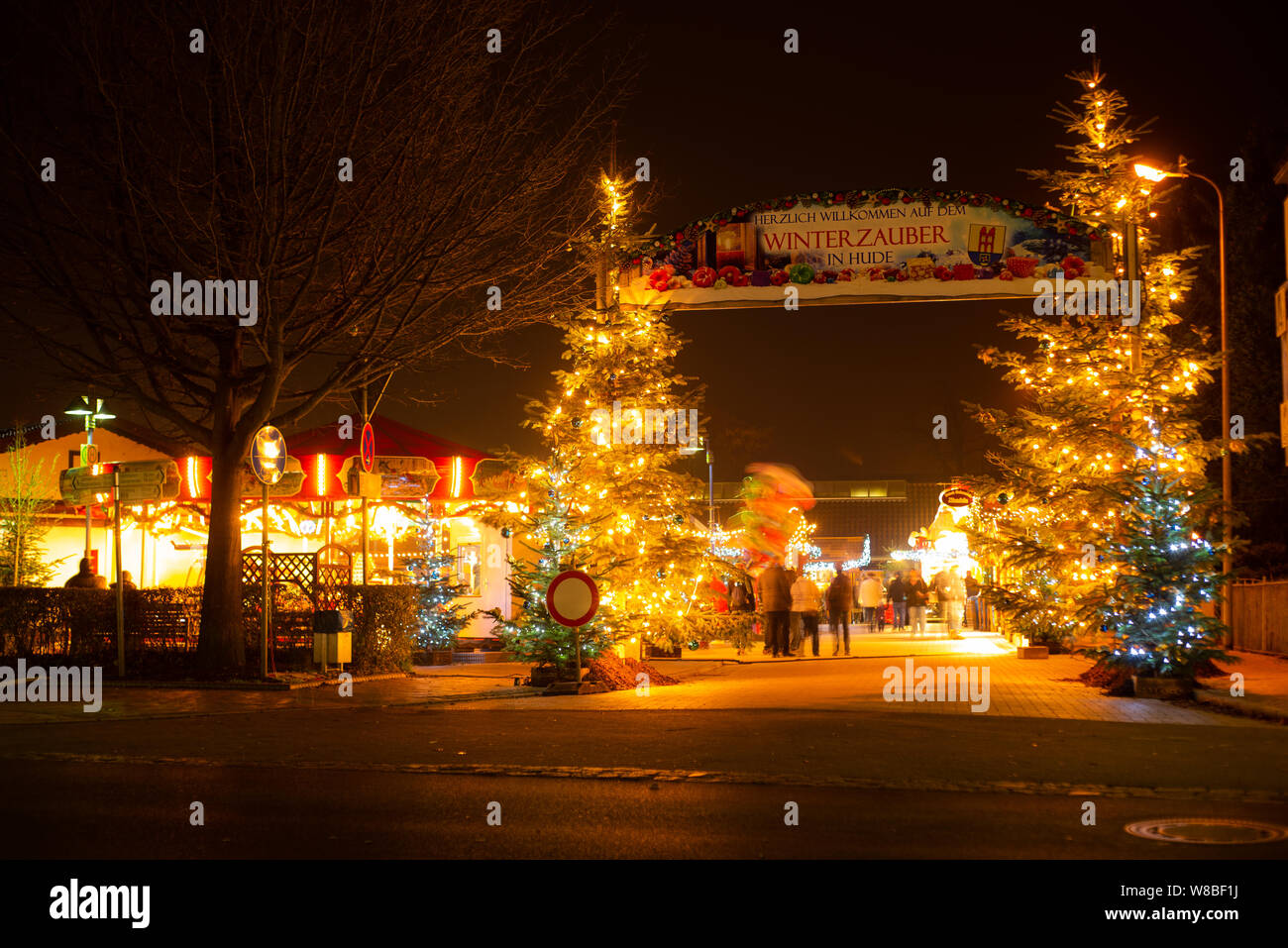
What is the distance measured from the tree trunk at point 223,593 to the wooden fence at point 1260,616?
17336 millimetres

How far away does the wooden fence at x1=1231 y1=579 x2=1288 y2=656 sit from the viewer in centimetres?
2262

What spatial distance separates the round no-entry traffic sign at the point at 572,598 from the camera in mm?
15930

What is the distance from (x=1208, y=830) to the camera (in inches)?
281

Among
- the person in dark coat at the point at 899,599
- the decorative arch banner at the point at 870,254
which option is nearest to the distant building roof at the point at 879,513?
the person in dark coat at the point at 899,599

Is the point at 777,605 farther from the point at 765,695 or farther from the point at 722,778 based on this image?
the point at 722,778

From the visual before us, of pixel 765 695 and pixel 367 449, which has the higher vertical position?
pixel 367 449

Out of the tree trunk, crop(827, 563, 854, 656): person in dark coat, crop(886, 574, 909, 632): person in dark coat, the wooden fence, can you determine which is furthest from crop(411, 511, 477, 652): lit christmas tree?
the wooden fence

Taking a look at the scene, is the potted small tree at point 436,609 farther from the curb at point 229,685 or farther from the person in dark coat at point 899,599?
the person in dark coat at point 899,599

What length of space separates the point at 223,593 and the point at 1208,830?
1456 cm

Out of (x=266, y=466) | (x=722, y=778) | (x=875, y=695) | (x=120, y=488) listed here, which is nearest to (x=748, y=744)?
(x=722, y=778)

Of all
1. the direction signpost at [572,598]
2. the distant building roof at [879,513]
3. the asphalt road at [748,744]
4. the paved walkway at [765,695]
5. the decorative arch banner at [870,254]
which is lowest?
the paved walkway at [765,695]

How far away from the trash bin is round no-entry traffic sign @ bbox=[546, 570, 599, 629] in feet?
12.8

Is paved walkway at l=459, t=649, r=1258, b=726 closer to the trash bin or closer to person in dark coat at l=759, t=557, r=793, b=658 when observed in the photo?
person in dark coat at l=759, t=557, r=793, b=658
